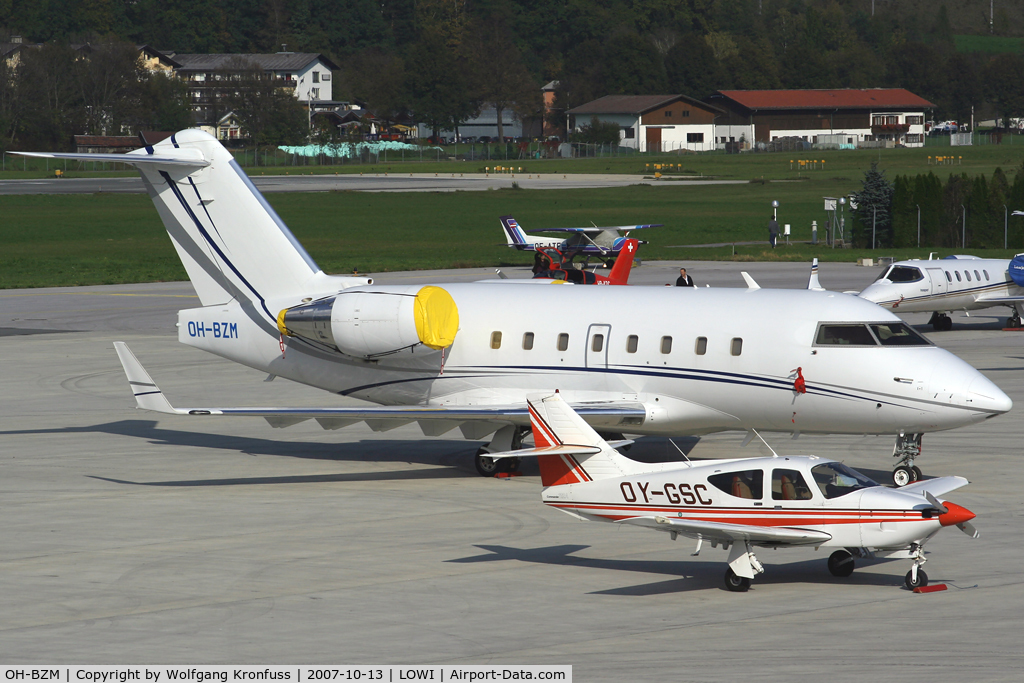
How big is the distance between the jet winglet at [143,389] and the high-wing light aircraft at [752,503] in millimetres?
8590

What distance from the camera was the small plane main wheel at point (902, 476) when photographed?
69.4ft

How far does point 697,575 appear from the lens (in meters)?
17.1

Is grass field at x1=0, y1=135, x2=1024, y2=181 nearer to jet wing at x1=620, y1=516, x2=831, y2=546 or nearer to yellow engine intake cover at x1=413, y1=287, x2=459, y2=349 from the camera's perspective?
yellow engine intake cover at x1=413, y1=287, x2=459, y2=349

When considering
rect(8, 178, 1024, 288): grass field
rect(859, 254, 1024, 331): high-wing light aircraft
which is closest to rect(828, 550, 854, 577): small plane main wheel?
rect(859, 254, 1024, 331): high-wing light aircraft

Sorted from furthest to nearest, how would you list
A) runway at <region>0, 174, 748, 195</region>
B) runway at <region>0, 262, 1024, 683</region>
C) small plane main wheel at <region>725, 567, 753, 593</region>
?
runway at <region>0, 174, 748, 195</region> → small plane main wheel at <region>725, 567, 753, 593</region> → runway at <region>0, 262, 1024, 683</region>

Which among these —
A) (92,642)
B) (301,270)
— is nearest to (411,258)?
(301,270)

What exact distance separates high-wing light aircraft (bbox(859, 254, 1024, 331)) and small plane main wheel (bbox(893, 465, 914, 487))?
2251cm

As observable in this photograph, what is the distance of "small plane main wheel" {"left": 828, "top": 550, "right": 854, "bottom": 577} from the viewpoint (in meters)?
16.7

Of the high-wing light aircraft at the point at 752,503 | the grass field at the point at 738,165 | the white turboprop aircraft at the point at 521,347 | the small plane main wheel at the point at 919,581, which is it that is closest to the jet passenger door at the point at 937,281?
the white turboprop aircraft at the point at 521,347

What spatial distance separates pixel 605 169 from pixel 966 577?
494 feet

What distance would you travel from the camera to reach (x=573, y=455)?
1697cm

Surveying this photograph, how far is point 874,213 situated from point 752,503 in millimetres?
63379

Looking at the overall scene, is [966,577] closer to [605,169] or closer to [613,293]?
[613,293]

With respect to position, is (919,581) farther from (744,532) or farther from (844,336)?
(844,336)
